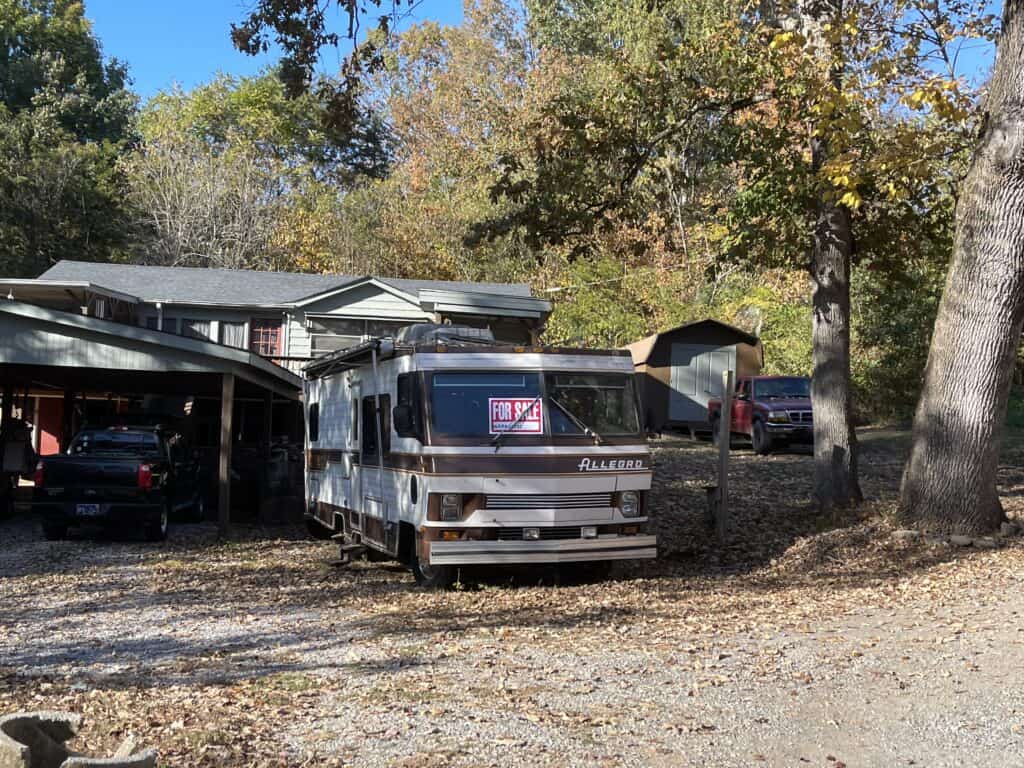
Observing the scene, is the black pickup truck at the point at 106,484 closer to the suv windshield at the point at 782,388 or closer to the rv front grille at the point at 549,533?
the rv front grille at the point at 549,533

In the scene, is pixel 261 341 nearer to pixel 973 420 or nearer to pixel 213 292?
pixel 213 292

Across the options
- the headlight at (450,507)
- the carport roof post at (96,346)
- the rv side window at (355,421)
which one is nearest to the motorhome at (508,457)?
the headlight at (450,507)

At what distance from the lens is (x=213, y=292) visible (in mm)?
26984

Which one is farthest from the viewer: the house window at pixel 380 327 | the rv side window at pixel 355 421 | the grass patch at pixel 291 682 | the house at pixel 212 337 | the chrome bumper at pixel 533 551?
the house window at pixel 380 327

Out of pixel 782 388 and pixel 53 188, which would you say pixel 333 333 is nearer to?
pixel 782 388

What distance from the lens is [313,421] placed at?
16.3 metres

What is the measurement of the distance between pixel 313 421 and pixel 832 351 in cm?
745

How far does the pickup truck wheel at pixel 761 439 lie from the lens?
24.4 metres

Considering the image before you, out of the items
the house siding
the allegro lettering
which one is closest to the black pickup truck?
the allegro lettering

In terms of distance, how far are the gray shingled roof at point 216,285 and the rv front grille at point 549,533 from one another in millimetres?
15241

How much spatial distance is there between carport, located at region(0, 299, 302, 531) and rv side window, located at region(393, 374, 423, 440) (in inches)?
198

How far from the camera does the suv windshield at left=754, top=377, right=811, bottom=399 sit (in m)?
25.1

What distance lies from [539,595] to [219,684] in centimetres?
428

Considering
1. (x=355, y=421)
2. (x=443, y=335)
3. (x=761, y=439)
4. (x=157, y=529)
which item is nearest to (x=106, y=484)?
(x=157, y=529)
